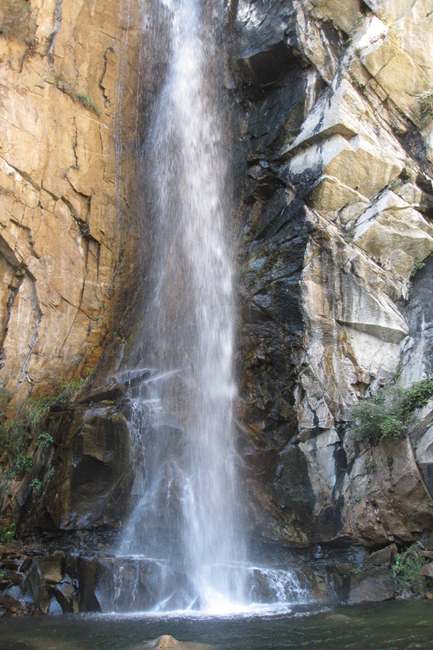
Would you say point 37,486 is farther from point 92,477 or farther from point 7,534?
point 92,477

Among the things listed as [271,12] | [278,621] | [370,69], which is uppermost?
[271,12]

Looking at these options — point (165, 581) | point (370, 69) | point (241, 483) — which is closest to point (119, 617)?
point (165, 581)

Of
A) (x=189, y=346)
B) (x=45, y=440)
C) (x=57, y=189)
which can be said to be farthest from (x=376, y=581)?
(x=57, y=189)

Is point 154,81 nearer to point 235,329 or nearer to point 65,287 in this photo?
point 65,287

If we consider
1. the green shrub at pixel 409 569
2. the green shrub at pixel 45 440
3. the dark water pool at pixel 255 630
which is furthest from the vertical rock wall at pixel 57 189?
the green shrub at pixel 409 569

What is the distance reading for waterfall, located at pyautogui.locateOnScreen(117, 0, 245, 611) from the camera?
9758 mm

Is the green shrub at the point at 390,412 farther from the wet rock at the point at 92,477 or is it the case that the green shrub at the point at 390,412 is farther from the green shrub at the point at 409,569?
the wet rock at the point at 92,477

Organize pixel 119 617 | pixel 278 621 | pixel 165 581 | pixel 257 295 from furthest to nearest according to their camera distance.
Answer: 1. pixel 257 295
2. pixel 165 581
3. pixel 119 617
4. pixel 278 621

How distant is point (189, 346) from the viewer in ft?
41.4

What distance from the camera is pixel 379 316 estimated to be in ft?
36.4

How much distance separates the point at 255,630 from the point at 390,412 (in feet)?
14.1

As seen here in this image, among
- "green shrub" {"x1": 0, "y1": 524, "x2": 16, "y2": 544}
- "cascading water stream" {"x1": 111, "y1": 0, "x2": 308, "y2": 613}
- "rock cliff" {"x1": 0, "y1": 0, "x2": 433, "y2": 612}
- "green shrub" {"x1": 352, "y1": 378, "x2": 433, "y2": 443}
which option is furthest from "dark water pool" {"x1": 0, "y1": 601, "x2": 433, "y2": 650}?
"green shrub" {"x1": 352, "y1": 378, "x2": 433, "y2": 443}

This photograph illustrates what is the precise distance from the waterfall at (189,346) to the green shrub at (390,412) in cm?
241

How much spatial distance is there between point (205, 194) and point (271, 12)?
4.36 m
